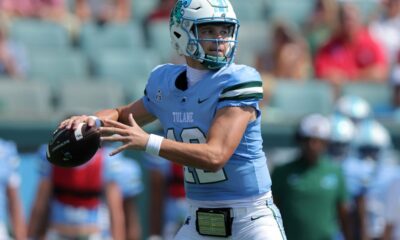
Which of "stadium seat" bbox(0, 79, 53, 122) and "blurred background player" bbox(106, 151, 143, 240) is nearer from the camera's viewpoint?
"blurred background player" bbox(106, 151, 143, 240)

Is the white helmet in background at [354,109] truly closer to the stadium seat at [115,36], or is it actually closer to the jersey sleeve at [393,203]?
the jersey sleeve at [393,203]

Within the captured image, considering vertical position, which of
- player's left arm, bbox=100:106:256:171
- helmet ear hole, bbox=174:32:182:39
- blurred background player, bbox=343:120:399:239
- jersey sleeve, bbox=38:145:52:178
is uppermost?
helmet ear hole, bbox=174:32:182:39

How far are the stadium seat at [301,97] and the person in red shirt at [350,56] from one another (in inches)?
21.2

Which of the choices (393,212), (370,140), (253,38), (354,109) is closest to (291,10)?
(253,38)

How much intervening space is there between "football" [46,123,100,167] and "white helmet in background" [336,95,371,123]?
193 inches

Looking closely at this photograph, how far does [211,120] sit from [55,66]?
534 centimetres

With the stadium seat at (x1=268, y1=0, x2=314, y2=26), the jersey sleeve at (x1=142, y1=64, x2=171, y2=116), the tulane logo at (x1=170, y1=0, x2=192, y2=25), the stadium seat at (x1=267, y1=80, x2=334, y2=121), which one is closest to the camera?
the tulane logo at (x1=170, y1=0, x2=192, y2=25)

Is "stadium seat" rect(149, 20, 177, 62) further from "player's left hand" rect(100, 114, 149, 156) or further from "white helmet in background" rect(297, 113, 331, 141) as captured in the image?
A: "player's left hand" rect(100, 114, 149, 156)

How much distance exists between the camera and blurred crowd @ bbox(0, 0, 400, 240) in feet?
27.8

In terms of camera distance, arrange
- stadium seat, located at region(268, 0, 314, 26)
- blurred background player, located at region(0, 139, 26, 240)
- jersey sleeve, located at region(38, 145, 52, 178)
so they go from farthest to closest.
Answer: stadium seat, located at region(268, 0, 314, 26)
jersey sleeve, located at region(38, 145, 52, 178)
blurred background player, located at region(0, 139, 26, 240)

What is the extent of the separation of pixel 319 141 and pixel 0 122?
2.56 metres

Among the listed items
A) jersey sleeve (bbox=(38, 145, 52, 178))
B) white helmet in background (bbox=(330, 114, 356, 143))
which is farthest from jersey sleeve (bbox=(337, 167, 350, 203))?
jersey sleeve (bbox=(38, 145, 52, 178))

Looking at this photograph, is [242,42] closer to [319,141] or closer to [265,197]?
[319,141]

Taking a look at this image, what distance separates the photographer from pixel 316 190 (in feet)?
29.1
